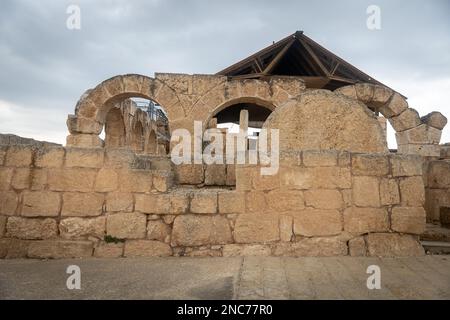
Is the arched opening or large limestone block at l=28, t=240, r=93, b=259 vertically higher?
the arched opening

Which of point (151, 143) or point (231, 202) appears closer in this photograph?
point (231, 202)

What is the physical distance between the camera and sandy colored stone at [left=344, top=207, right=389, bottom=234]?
3170 mm

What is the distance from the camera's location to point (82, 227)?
319 centimetres

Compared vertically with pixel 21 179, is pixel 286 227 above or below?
below

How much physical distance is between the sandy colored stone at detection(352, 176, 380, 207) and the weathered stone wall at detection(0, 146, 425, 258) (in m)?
0.01

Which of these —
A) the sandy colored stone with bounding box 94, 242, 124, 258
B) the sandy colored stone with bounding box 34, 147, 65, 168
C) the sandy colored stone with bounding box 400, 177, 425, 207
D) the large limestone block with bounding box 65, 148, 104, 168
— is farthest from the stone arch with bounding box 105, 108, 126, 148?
the sandy colored stone with bounding box 400, 177, 425, 207

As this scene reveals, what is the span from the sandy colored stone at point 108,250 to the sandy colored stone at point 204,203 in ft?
3.10

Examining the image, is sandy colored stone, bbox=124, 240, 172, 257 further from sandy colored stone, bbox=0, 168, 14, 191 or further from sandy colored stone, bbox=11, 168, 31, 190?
sandy colored stone, bbox=0, 168, 14, 191

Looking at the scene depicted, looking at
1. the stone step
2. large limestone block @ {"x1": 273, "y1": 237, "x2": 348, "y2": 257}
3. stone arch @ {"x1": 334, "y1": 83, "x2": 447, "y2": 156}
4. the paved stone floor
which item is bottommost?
the paved stone floor

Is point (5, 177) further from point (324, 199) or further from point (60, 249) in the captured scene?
point (324, 199)

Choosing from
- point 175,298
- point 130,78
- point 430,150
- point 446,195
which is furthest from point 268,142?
point 430,150

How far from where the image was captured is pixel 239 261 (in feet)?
9.57

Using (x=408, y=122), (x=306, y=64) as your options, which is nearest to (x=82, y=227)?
(x=408, y=122)

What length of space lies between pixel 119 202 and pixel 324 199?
7.87 feet
